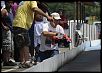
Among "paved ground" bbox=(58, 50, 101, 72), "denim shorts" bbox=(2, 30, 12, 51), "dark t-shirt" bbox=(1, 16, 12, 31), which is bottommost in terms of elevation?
"paved ground" bbox=(58, 50, 101, 72)

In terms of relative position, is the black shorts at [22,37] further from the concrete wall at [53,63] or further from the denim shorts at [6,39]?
the denim shorts at [6,39]

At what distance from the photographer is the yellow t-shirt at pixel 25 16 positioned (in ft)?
26.5

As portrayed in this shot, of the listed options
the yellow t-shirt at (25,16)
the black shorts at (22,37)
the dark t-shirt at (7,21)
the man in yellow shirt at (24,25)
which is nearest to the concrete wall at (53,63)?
the man in yellow shirt at (24,25)

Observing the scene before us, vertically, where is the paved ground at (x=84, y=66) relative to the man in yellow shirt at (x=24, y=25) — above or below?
below

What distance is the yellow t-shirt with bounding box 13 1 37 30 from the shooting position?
808 cm

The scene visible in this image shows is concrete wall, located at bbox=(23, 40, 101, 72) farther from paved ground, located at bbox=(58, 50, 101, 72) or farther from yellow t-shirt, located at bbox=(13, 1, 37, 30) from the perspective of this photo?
yellow t-shirt, located at bbox=(13, 1, 37, 30)

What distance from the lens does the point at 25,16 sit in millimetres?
8148

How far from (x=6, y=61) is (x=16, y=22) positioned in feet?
3.57

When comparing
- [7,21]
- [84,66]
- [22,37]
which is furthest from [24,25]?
[84,66]

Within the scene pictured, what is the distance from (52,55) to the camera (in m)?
9.34

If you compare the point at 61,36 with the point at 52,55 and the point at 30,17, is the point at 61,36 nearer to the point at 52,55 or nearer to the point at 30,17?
the point at 52,55

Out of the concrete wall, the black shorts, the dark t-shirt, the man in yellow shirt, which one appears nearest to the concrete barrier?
the concrete wall

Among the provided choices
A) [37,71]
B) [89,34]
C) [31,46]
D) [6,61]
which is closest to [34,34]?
[31,46]

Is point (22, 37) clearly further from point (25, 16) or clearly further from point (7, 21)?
point (7, 21)
